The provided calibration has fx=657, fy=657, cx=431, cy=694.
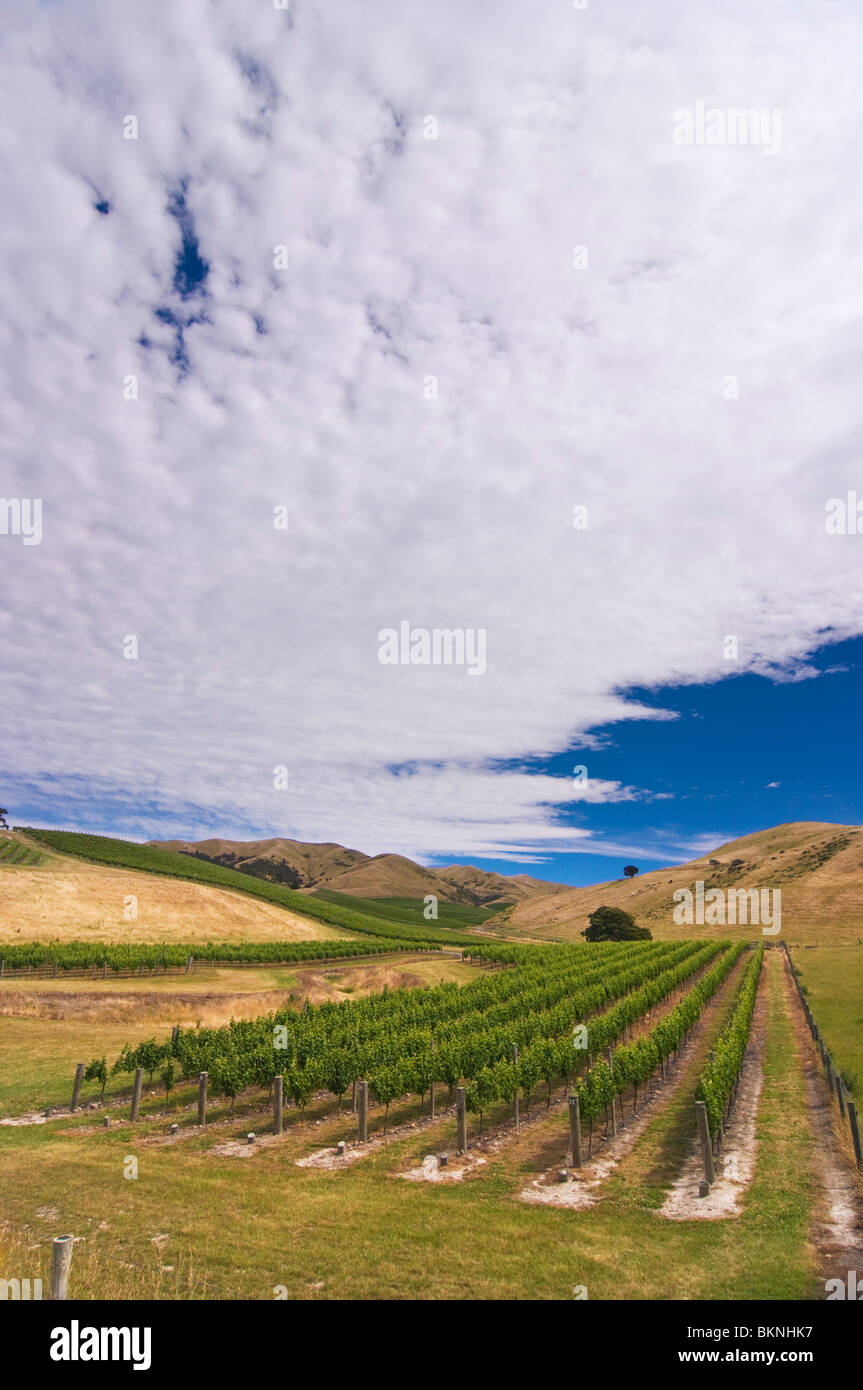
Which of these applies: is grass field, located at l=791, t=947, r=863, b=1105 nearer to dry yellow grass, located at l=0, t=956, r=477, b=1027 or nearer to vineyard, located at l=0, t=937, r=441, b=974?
dry yellow grass, located at l=0, t=956, r=477, b=1027

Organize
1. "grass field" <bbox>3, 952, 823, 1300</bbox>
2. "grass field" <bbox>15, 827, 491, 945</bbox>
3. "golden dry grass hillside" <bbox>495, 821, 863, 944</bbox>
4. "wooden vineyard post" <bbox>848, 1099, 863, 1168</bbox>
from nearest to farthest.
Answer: "grass field" <bbox>3, 952, 823, 1300</bbox>, "wooden vineyard post" <bbox>848, 1099, 863, 1168</bbox>, "golden dry grass hillside" <bbox>495, 821, 863, 944</bbox>, "grass field" <bbox>15, 827, 491, 945</bbox>

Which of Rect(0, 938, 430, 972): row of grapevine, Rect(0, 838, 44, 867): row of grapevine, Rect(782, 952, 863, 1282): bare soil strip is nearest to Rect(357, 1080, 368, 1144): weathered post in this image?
Rect(782, 952, 863, 1282): bare soil strip

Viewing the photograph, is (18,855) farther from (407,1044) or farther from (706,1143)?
(706,1143)

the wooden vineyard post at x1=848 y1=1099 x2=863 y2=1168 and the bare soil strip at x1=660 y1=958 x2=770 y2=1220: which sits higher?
the wooden vineyard post at x1=848 y1=1099 x2=863 y2=1168

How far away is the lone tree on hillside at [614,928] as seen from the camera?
354 ft

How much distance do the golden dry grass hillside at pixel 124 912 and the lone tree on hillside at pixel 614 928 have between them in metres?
45.0

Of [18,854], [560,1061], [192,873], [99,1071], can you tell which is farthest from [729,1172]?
[192,873]

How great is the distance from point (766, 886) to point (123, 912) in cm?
10895

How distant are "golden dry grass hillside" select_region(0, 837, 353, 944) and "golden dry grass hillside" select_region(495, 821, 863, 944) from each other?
218 ft

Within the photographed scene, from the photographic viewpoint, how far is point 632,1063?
2428cm

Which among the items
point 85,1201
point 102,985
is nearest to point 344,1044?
point 85,1201

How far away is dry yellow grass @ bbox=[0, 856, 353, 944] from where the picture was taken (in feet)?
219

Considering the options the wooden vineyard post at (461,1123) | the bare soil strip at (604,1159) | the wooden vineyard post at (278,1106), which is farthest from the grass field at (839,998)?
the wooden vineyard post at (278,1106)
